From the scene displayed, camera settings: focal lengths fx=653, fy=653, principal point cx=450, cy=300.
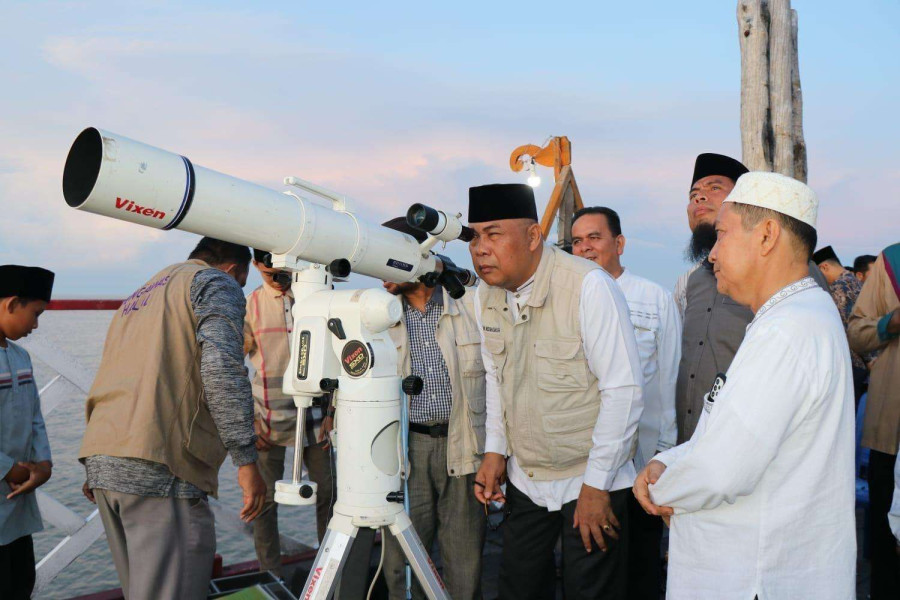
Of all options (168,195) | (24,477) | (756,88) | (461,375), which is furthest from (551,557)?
(756,88)

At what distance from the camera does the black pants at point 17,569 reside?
9.56ft

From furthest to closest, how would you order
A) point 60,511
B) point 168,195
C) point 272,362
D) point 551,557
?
1. point 272,362
2. point 60,511
3. point 551,557
4. point 168,195

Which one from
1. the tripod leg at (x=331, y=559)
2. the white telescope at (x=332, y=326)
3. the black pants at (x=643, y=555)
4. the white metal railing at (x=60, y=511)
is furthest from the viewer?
the white metal railing at (x=60, y=511)

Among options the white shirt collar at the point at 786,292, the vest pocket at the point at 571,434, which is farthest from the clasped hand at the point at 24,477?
the white shirt collar at the point at 786,292

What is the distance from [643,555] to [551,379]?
129 cm

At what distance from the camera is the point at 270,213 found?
2.08m

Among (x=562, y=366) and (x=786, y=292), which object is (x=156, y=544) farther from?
(x=786, y=292)

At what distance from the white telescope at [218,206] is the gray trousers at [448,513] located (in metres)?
1.18

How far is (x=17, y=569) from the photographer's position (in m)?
2.98

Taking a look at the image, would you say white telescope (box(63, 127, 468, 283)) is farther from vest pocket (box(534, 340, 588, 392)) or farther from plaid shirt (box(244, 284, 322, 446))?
plaid shirt (box(244, 284, 322, 446))

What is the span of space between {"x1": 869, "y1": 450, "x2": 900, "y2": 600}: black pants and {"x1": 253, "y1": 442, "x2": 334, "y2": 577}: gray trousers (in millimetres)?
2930

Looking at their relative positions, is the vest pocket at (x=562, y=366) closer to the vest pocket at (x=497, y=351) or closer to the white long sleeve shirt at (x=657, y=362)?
the vest pocket at (x=497, y=351)

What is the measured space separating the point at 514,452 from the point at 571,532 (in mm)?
401

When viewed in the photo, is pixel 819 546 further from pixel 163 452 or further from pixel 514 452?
pixel 163 452
